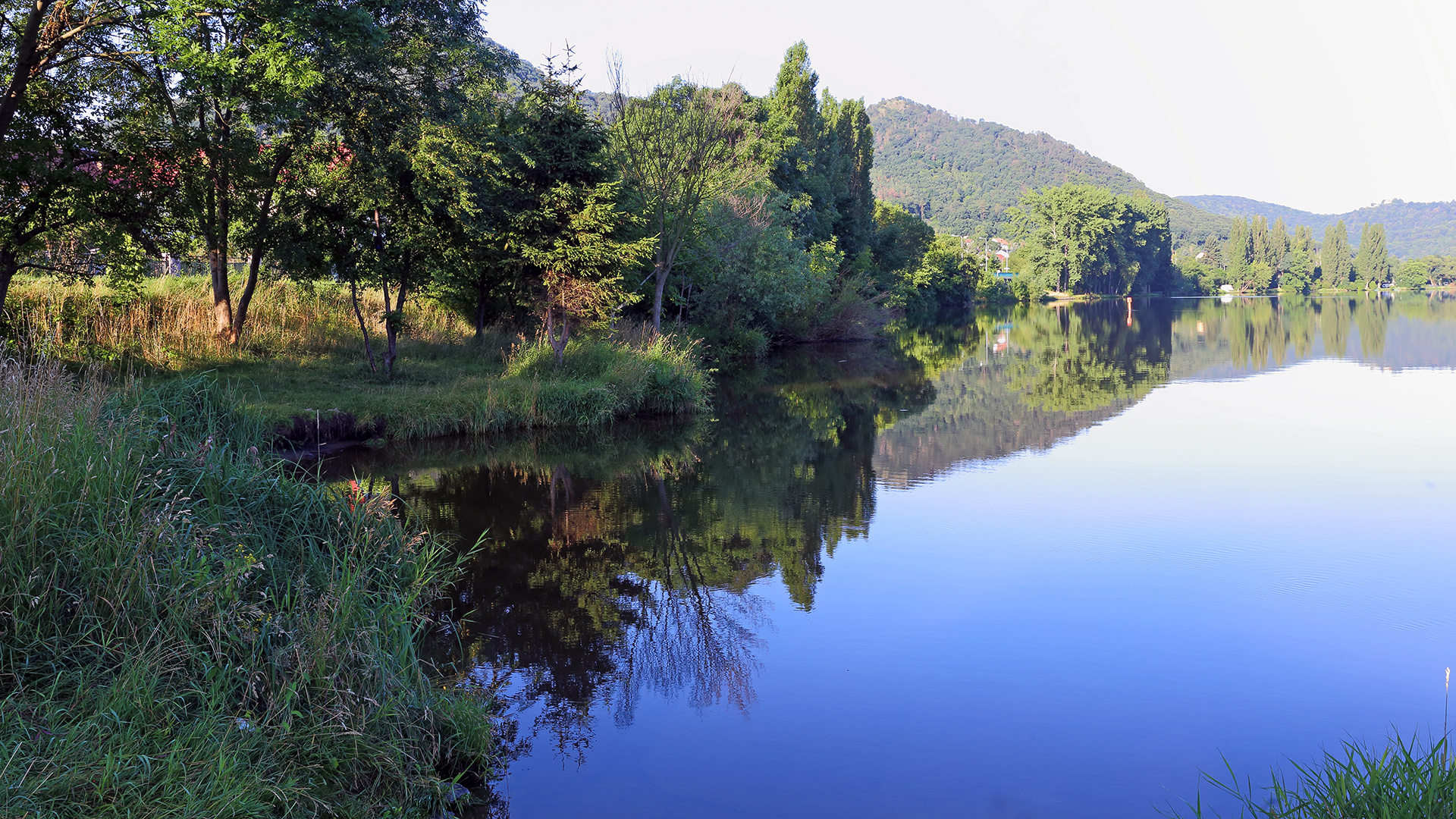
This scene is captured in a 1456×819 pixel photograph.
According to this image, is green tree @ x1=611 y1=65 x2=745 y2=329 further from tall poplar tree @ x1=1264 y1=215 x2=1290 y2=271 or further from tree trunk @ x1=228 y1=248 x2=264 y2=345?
tall poplar tree @ x1=1264 y1=215 x2=1290 y2=271

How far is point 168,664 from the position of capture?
4.77 m

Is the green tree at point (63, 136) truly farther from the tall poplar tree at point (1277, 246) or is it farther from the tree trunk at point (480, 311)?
the tall poplar tree at point (1277, 246)

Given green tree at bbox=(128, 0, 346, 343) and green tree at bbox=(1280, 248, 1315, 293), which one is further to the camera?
green tree at bbox=(1280, 248, 1315, 293)

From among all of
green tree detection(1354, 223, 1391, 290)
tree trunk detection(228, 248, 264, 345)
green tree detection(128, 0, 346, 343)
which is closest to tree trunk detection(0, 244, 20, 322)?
green tree detection(128, 0, 346, 343)

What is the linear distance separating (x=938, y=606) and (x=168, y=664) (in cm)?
622

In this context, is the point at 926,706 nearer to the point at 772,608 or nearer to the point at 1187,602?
the point at 772,608

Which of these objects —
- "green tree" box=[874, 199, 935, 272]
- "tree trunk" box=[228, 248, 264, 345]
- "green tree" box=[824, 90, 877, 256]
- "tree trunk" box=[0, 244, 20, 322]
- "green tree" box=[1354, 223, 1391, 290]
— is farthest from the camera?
"green tree" box=[1354, 223, 1391, 290]

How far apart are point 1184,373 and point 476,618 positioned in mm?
26553

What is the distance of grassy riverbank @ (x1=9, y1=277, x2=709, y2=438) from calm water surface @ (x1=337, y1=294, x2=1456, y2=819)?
1.25 meters

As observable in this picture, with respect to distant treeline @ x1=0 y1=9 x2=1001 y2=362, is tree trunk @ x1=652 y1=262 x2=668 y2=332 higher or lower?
lower

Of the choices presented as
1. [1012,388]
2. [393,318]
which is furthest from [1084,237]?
[393,318]

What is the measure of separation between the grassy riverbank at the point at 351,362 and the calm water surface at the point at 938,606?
125cm

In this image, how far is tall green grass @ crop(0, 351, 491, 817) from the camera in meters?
4.05

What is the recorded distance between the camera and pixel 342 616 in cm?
549
